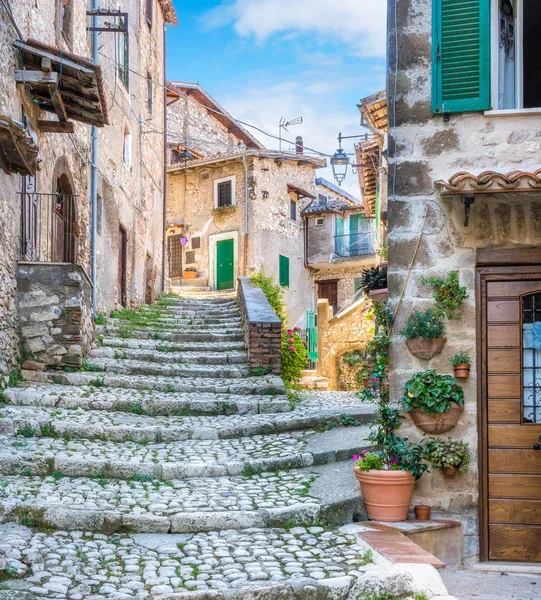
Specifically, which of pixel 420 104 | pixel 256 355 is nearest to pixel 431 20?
pixel 420 104

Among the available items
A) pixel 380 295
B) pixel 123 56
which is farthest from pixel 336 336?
pixel 380 295

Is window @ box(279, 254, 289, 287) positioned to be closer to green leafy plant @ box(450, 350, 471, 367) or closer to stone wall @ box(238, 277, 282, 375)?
stone wall @ box(238, 277, 282, 375)

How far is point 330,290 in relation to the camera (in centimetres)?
3303

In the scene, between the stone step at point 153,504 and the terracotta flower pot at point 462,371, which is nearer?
the stone step at point 153,504

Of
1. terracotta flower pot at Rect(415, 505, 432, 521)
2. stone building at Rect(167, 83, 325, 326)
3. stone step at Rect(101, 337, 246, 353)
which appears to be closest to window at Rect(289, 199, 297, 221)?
stone building at Rect(167, 83, 325, 326)

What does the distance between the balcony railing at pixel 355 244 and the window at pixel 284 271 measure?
340cm

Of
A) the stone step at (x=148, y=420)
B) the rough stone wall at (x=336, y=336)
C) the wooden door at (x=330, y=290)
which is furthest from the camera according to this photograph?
the wooden door at (x=330, y=290)

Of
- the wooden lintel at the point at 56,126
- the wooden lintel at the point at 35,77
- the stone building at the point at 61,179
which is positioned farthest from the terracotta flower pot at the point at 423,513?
the wooden lintel at the point at 56,126

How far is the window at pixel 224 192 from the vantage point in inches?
1085

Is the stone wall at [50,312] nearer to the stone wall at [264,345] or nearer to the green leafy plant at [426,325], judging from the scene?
the stone wall at [264,345]

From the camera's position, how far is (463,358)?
235 inches

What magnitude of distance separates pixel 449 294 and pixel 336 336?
53.2ft

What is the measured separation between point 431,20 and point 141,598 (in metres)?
4.95

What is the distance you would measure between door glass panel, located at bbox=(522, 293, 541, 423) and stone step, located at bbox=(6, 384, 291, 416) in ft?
12.7
